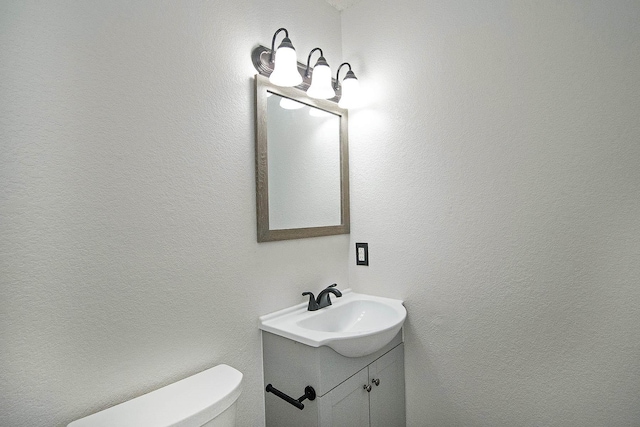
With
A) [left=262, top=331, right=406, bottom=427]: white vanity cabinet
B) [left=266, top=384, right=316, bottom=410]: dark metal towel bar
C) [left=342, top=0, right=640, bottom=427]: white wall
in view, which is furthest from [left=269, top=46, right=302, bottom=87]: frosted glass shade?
[left=266, top=384, right=316, bottom=410]: dark metal towel bar

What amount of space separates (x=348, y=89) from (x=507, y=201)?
0.98 metres

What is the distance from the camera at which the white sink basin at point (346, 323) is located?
4.15ft

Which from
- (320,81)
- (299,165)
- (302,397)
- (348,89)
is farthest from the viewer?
(348,89)

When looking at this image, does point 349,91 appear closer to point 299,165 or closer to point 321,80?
point 321,80

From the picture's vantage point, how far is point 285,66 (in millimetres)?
1398

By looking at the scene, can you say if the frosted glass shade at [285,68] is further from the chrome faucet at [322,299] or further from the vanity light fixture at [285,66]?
the chrome faucet at [322,299]

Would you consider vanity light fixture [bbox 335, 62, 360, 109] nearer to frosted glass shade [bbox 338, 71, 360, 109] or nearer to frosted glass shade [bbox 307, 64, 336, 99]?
frosted glass shade [bbox 338, 71, 360, 109]

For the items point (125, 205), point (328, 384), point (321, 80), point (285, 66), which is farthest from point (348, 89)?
point (328, 384)

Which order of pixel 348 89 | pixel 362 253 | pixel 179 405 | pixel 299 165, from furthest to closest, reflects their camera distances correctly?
1. pixel 362 253
2. pixel 348 89
3. pixel 299 165
4. pixel 179 405

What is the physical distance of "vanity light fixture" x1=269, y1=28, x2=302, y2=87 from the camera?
1.38 m

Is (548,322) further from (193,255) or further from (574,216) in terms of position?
(193,255)

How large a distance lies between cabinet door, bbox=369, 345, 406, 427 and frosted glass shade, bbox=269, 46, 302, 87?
1.34 meters

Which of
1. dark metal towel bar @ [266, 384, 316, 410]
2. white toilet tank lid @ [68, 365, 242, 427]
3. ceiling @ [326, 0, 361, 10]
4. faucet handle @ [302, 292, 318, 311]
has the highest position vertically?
ceiling @ [326, 0, 361, 10]

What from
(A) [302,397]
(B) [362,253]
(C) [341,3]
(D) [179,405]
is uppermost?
(C) [341,3]
